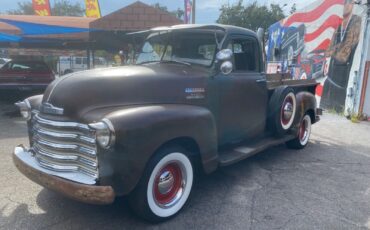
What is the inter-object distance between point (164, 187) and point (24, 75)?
10383 mm

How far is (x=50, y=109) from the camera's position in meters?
3.29

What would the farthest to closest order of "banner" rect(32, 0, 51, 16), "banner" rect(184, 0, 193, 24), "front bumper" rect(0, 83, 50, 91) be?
"banner" rect(32, 0, 51, 16), "banner" rect(184, 0, 193, 24), "front bumper" rect(0, 83, 50, 91)

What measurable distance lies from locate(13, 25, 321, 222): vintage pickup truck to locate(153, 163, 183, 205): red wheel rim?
12mm

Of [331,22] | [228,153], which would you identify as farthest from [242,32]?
[331,22]

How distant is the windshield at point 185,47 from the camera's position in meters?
4.36

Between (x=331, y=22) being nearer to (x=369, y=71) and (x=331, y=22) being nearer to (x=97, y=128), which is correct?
(x=369, y=71)

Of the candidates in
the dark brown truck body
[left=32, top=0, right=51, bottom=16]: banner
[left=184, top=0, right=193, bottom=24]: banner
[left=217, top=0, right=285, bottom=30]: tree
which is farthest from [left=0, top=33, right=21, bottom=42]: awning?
[left=217, top=0, right=285, bottom=30]: tree

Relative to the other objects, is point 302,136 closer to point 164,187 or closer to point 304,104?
point 304,104

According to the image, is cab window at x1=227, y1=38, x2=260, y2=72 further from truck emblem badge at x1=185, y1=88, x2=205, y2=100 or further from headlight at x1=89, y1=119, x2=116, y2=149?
headlight at x1=89, y1=119, x2=116, y2=149

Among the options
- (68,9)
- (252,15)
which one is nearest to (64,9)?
(68,9)

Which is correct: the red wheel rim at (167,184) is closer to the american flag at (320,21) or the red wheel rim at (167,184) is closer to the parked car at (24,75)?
the parked car at (24,75)

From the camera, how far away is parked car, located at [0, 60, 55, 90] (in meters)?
11.7

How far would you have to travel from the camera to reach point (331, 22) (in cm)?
1227

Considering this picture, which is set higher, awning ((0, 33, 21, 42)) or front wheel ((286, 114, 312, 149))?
awning ((0, 33, 21, 42))
